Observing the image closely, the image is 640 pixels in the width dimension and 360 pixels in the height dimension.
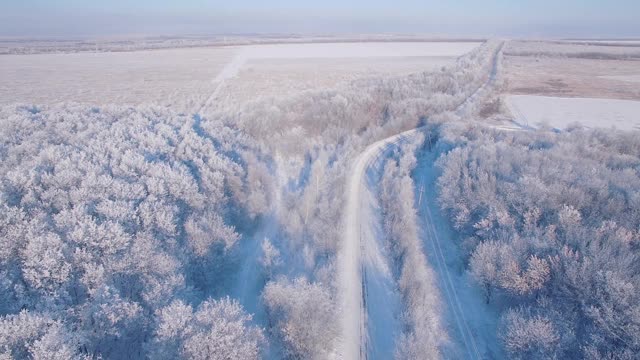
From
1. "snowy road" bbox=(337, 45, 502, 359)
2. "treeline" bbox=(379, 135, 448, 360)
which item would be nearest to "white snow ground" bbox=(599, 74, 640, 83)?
"treeline" bbox=(379, 135, 448, 360)

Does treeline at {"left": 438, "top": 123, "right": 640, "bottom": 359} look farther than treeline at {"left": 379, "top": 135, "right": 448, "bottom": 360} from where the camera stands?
No

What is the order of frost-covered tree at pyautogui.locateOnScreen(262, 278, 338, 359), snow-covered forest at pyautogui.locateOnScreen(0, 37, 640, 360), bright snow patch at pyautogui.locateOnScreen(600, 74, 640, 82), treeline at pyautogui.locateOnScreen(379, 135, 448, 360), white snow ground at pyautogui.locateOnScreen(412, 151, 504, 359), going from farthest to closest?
bright snow patch at pyautogui.locateOnScreen(600, 74, 640, 82), white snow ground at pyautogui.locateOnScreen(412, 151, 504, 359), treeline at pyautogui.locateOnScreen(379, 135, 448, 360), frost-covered tree at pyautogui.locateOnScreen(262, 278, 338, 359), snow-covered forest at pyautogui.locateOnScreen(0, 37, 640, 360)

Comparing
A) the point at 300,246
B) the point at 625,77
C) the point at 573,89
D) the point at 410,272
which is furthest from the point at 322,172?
the point at 625,77

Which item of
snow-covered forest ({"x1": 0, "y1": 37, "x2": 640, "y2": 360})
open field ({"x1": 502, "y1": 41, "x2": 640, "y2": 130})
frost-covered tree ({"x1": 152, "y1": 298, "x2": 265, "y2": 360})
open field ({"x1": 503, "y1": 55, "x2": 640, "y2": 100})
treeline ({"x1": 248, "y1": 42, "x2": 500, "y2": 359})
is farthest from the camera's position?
open field ({"x1": 503, "y1": 55, "x2": 640, "y2": 100})

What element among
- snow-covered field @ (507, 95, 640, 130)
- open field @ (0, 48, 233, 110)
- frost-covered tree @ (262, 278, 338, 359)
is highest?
open field @ (0, 48, 233, 110)

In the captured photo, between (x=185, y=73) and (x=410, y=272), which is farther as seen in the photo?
(x=185, y=73)

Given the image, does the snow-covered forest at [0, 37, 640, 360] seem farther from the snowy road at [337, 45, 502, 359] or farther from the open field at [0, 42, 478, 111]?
the open field at [0, 42, 478, 111]

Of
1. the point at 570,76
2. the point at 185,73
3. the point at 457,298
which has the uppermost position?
the point at 185,73

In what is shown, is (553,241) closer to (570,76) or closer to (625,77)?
(570,76)
